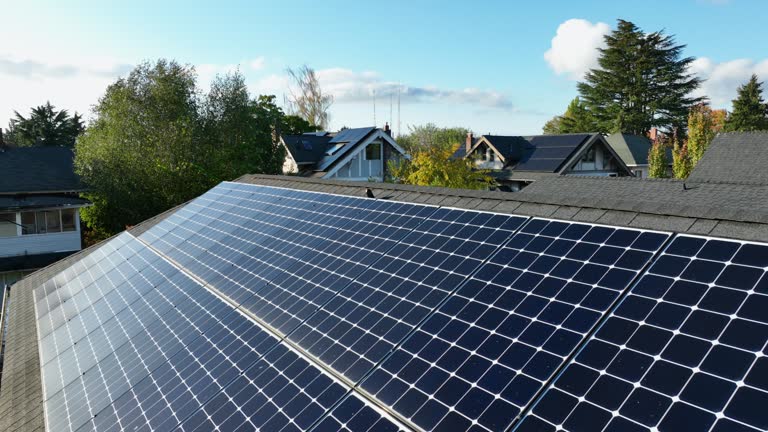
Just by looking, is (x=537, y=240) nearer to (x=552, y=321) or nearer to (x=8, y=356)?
(x=552, y=321)

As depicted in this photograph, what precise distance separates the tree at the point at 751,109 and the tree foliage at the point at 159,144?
66.7 metres

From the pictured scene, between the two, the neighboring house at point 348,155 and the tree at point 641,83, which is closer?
the neighboring house at point 348,155

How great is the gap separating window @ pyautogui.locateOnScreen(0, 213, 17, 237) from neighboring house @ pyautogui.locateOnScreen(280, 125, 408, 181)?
23.0 m

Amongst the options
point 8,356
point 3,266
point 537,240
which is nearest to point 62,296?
point 8,356

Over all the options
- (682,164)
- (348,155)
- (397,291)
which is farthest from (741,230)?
(682,164)

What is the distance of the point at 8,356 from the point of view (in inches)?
432

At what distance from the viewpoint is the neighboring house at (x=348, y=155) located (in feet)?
158

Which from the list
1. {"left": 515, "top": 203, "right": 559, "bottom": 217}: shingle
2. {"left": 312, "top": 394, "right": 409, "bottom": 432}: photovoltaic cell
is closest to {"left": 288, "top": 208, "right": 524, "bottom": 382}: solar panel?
{"left": 515, "top": 203, "right": 559, "bottom": 217}: shingle

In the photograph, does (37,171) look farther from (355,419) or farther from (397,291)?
(355,419)

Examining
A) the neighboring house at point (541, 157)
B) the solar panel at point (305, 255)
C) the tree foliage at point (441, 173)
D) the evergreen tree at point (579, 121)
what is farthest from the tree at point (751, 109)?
the solar panel at point (305, 255)

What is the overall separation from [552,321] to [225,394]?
397cm

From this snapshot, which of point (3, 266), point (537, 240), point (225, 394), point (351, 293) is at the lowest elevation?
point (3, 266)

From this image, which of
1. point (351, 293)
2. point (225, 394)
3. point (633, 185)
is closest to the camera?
point (225, 394)

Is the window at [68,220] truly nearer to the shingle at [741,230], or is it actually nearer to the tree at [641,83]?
the shingle at [741,230]
